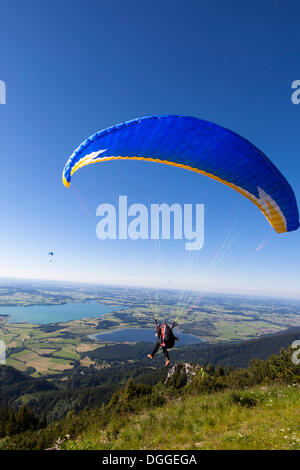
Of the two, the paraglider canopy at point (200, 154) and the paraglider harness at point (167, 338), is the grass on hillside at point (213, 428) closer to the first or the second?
the paraglider harness at point (167, 338)

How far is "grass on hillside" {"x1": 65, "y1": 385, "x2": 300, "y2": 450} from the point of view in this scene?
467cm

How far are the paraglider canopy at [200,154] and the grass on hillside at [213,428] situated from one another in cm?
611

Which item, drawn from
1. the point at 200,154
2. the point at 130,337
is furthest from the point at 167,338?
the point at 130,337

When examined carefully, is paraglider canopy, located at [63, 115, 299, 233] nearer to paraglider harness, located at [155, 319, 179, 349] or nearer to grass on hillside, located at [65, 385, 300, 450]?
paraglider harness, located at [155, 319, 179, 349]

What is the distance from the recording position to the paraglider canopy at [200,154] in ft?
21.4

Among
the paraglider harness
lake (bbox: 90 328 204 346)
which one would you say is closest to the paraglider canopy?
the paraglider harness

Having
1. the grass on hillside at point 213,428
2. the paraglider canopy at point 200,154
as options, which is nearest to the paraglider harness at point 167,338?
the grass on hillside at point 213,428

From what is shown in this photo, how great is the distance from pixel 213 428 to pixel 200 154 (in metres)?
8.16

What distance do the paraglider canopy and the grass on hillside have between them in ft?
20.1

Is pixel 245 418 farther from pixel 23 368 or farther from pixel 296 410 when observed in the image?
pixel 23 368
